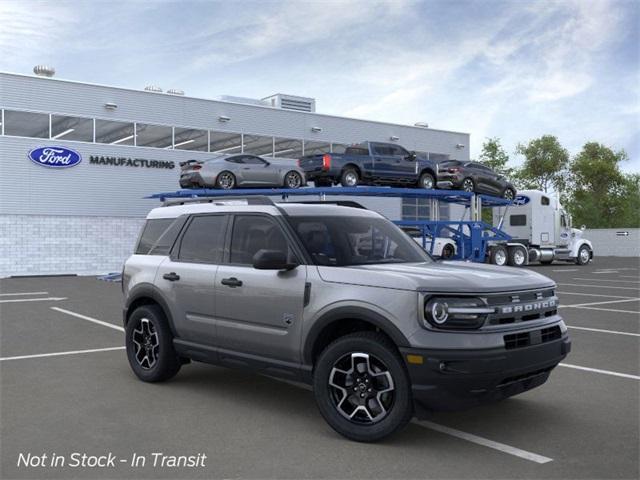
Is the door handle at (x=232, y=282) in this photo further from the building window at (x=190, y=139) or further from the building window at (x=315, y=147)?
the building window at (x=315, y=147)

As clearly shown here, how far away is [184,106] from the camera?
103 ft

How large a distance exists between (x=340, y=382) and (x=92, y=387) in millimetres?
2877

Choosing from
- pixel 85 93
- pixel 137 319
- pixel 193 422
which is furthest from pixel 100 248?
pixel 193 422

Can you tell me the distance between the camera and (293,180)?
25.4 metres

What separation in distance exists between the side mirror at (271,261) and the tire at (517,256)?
86.3 feet

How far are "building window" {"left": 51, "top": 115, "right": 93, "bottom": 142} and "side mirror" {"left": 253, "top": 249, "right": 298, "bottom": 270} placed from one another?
25356mm

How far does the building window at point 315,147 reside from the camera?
35531 millimetres

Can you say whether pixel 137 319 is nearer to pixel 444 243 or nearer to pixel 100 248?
pixel 444 243

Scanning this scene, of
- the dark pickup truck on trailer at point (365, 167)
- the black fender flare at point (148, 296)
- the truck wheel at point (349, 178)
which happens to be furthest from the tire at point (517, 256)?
the black fender flare at point (148, 296)

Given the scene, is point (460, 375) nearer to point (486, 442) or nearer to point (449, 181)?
point (486, 442)

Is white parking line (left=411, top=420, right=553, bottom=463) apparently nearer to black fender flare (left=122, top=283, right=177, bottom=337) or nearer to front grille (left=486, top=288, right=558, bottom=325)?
front grille (left=486, top=288, right=558, bottom=325)

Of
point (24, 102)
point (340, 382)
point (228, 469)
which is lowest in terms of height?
point (228, 469)

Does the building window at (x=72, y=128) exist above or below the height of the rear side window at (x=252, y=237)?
above

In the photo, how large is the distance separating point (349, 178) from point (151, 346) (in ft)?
56.4
